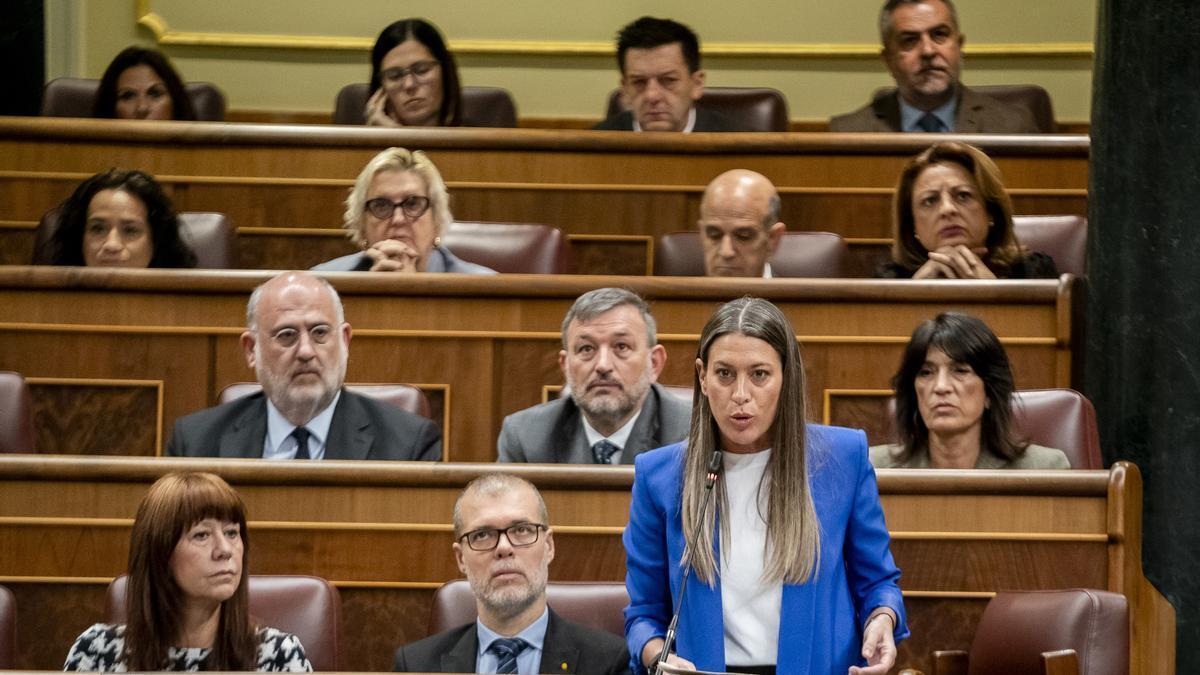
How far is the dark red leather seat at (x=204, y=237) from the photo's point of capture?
3.01 m

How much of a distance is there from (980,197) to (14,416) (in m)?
1.48

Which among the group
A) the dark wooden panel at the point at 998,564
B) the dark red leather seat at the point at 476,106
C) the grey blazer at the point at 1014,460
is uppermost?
the dark red leather seat at the point at 476,106

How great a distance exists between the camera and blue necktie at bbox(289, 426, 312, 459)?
2412mm

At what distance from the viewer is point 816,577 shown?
1.59 metres

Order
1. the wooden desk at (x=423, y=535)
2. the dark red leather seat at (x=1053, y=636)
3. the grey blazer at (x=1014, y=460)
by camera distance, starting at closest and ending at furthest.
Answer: the dark red leather seat at (x=1053, y=636) → the wooden desk at (x=423, y=535) → the grey blazer at (x=1014, y=460)

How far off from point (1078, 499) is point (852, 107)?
2.58 m

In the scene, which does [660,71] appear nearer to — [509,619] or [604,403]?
[604,403]

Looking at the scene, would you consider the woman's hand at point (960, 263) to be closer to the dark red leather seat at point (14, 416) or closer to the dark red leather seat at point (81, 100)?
the dark red leather seat at point (14, 416)

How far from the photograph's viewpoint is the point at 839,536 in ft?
5.31

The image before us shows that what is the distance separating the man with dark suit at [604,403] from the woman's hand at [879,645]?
0.81 metres

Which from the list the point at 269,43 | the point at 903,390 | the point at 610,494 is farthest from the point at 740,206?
the point at 269,43

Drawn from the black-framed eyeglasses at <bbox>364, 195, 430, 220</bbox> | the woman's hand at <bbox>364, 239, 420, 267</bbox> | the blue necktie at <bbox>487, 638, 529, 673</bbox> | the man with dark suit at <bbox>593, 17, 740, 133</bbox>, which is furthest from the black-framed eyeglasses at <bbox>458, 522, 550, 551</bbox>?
the man with dark suit at <bbox>593, 17, 740, 133</bbox>

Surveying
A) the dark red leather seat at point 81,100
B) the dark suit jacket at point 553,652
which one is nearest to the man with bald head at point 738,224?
the dark suit jacket at point 553,652

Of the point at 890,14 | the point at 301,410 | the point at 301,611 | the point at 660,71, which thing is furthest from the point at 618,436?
the point at 890,14
